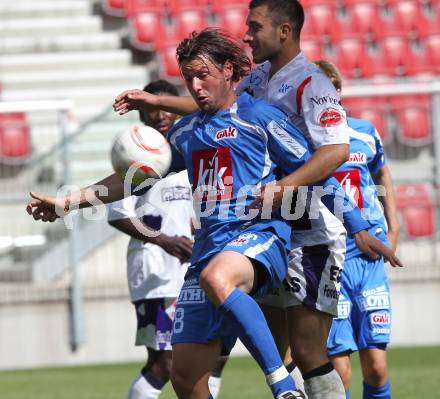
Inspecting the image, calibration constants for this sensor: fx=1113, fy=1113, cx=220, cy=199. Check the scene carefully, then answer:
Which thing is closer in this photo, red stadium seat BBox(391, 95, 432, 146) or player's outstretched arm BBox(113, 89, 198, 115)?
player's outstretched arm BBox(113, 89, 198, 115)

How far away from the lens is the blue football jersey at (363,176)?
6438 millimetres

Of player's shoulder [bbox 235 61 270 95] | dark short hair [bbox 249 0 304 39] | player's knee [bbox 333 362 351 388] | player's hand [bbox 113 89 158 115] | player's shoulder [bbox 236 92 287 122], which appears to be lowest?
player's knee [bbox 333 362 351 388]

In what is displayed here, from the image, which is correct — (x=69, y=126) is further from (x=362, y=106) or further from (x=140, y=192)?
(x=140, y=192)

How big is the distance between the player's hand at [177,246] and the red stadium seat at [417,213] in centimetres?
529

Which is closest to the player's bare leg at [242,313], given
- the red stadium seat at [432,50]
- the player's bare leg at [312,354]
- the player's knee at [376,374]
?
the player's bare leg at [312,354]

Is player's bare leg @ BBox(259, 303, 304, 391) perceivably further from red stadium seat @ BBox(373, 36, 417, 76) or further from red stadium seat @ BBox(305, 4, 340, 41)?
red stadium seat @ BBox(305, 4, 340, 41)

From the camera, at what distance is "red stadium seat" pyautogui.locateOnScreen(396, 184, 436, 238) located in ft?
38.5

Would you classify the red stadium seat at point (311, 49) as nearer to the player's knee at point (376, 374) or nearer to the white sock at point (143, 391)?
the white sock at point (143, 391)

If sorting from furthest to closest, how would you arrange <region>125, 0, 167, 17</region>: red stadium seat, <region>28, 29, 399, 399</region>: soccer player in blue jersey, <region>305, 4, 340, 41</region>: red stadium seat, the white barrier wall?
<region>125, 0, 167, 17</region>: red stadium seat → <region>305, 4, 340, 41</region>: red stadium seat → the white barrier wall → <region>28, 29, 399, 399</region>: soccer player in blue jersey

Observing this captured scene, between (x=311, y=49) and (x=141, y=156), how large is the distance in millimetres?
11008

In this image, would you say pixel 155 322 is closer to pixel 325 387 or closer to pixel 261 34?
pixel 325 387

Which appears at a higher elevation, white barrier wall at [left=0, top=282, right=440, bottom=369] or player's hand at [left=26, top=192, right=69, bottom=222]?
player's hand at [left=26, top=192, right=69, bottom=222]

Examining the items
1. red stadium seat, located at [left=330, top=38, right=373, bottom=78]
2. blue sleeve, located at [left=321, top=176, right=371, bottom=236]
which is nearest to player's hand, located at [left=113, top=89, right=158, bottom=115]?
blue sleeve, located at [left=321, top=176, right=371, bottom=236]

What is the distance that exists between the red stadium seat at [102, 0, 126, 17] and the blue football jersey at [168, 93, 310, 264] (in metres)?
12.2
